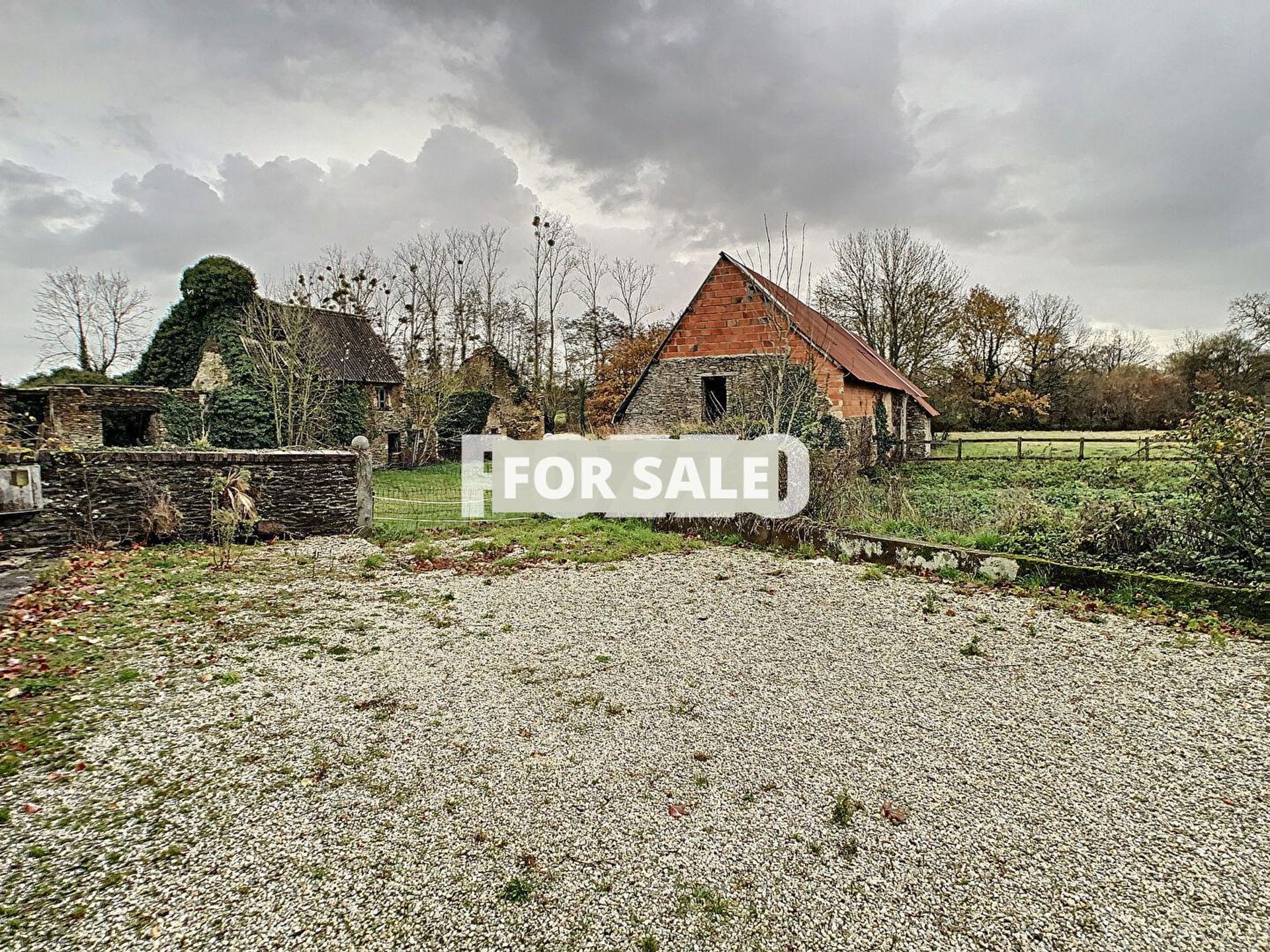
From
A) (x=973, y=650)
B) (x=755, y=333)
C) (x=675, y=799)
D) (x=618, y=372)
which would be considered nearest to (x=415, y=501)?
(x=755, y=333)

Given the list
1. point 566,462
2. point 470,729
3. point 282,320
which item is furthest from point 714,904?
point 282,320

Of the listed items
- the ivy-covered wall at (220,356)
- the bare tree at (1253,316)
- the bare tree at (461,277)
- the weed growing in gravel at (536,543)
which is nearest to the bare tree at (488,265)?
the bare tree at (461,277)

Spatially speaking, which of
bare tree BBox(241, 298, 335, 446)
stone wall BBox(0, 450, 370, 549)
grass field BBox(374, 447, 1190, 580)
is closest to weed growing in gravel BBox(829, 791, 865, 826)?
grass field BBox(374, 447, 1190, 580)

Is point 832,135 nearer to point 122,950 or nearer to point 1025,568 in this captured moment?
point 1025,568

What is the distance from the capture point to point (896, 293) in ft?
102

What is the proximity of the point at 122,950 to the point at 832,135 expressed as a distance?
17.7 m

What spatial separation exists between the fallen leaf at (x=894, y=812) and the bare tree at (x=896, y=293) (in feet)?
106

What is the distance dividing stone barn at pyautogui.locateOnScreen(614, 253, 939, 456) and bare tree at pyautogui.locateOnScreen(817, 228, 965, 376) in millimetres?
14414

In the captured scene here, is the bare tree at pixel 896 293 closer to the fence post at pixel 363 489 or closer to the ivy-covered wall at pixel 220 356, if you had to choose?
the ivy-covered wall at pixel 220 356

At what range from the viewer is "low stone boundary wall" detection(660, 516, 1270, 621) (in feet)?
18.7

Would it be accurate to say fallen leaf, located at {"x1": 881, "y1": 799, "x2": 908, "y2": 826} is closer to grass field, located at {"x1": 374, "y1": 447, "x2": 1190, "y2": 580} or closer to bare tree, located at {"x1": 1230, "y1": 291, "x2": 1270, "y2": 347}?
grass field, located at {"x1": 374, "y1": 447, "x2": 1190, "y2": 580}

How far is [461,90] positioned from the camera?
12.1 metres

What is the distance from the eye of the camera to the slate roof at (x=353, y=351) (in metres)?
26.2

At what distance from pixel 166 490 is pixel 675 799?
33.7 feet
